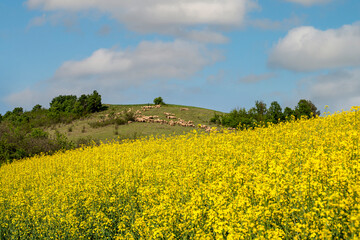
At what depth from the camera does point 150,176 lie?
25.8 ft

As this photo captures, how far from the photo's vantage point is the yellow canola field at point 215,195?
4254mm

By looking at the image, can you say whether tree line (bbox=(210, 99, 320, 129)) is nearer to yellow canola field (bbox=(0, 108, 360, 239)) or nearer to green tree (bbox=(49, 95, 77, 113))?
yellow canola field (bbox=(0, 108, 360, 239))

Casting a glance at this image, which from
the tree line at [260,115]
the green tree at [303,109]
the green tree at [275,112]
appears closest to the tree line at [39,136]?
the tree line at [260,115]

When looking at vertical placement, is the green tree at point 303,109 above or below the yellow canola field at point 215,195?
above

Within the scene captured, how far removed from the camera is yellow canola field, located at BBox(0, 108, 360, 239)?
425 centimetres

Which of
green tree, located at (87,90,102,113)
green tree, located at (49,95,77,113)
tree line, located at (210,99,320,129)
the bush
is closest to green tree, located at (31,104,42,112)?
green tree, located at (49,95,77,113)

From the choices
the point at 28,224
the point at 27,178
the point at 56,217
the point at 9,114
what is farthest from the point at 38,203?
the point at 9,114

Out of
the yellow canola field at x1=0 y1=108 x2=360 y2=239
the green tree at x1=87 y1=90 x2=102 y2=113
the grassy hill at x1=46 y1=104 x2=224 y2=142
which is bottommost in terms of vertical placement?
the yellow canola field at x1=0 y1=108 x2=360 y2=239

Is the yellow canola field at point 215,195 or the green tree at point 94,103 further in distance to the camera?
the green tree at point 94,103

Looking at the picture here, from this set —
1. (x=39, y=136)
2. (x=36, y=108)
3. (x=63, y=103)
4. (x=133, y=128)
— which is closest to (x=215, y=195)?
(x=133, y=128)

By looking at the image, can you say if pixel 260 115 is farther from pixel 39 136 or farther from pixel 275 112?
pixel 39 136

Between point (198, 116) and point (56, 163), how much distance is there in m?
14.6

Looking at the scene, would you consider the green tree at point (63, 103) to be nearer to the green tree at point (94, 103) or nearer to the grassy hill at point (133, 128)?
the green tree at point (94, 103)

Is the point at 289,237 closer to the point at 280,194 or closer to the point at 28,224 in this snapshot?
the point at 280,194
